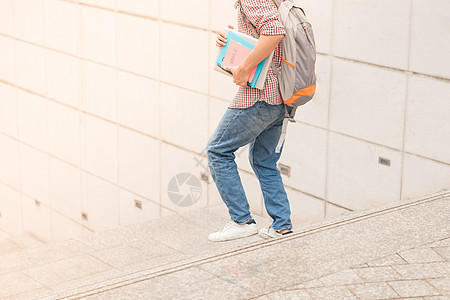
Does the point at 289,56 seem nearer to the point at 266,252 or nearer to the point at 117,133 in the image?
the point at 266,252

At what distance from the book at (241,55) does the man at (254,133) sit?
45 millimetres

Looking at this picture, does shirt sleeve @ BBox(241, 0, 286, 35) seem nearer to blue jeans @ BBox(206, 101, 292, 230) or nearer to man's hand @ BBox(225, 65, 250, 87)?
man's hand @ BBox(225, 65, 250, 87)

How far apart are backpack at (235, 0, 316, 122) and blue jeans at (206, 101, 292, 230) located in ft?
0.50

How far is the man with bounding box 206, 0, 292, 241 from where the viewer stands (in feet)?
12.6

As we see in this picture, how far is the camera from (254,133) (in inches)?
161

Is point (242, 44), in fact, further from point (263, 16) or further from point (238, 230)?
point (238, 230)

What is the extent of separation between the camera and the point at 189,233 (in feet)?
19.8

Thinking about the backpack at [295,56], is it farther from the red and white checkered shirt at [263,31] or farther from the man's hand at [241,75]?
the man's hand at [241,75]

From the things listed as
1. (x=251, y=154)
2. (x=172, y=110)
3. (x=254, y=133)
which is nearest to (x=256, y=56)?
(x=254, y=133)


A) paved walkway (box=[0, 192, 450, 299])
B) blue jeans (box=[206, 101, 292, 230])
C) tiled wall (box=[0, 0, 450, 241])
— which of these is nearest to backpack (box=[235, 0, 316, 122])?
blue jeans (box=[206, 101, 292, 230])

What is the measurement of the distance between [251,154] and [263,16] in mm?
934

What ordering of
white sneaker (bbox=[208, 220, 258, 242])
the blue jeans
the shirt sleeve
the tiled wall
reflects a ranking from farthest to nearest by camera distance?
the tiled wall, white sneaker (bbox=[208, 220, 258, 242]), the blue jeans, the shirt sleeve

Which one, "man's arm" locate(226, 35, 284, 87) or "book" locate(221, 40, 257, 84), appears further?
"book" locate(221, 40, 257, 84)

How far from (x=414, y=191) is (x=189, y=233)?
2.01 metres
